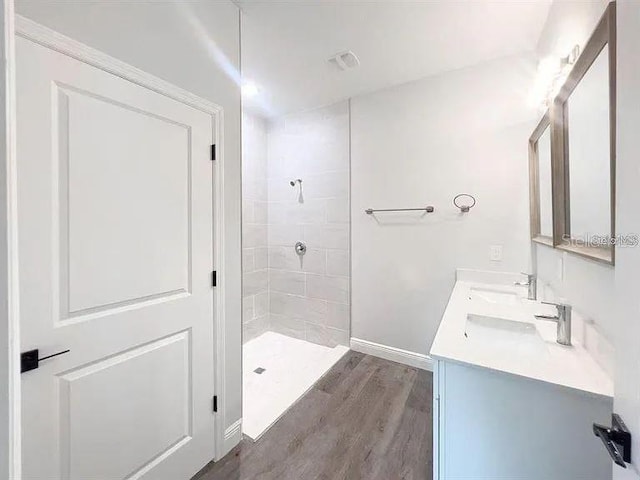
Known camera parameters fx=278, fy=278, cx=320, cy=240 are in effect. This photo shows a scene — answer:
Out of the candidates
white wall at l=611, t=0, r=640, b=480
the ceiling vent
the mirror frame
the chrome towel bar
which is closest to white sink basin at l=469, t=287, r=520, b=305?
the mirror frame

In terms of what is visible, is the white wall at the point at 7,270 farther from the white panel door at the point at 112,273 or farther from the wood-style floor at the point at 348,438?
the wood-style floor at the point at 348,438

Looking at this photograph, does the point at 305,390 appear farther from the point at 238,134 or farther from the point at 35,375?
the point at 238,134

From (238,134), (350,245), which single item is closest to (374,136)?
(350,245)

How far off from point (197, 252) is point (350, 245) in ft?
5.53

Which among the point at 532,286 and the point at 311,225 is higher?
the point at 311,225

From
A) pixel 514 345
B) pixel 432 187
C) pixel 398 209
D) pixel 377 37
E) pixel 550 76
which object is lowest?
pixel 514 345

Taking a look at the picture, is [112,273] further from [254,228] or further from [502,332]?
[254,228]

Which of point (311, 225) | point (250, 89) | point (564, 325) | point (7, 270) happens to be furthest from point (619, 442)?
point (250, 89)

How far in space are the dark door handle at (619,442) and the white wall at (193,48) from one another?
60.6 inches

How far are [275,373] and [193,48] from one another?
247 centimetres

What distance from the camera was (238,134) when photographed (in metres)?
1.69

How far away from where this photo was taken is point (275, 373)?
253 cm

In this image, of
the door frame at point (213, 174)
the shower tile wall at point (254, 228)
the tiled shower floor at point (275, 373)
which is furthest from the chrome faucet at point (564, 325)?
the shower tile wall at point (254, 228)

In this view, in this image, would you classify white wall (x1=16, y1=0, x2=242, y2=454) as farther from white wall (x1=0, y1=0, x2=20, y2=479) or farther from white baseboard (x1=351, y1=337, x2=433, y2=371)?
white baseboard (x1=351, y1=337, x2=433, y2=371)
